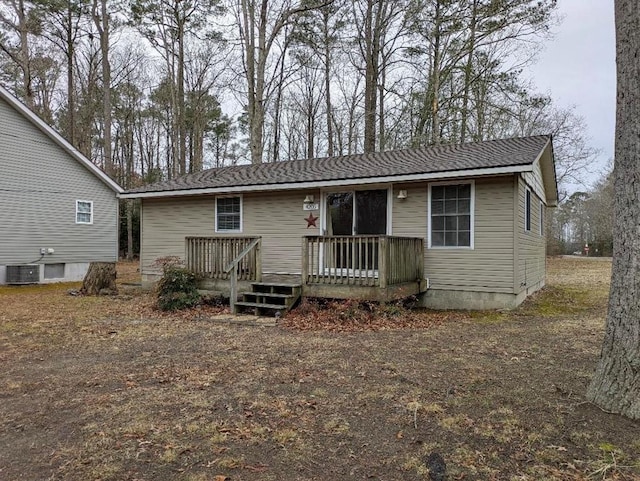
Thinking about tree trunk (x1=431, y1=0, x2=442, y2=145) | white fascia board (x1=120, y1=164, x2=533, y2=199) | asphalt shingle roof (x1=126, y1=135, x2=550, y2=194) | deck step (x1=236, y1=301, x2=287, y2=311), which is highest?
tree trunk (x1=431, y1=0, x2=442, y2=145)

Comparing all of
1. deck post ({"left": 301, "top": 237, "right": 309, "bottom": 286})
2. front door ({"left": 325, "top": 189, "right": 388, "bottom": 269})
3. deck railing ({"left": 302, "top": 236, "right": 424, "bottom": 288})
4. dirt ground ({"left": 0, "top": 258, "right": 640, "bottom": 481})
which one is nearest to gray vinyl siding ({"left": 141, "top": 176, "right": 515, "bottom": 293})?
front door ({"left": 325, "top": 189, "right": 388, "bottom": 269})

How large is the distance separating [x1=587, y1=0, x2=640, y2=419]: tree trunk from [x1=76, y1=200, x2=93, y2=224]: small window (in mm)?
15882

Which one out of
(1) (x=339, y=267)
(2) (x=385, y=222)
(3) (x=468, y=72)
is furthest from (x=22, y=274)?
(3) (x=468, y=72)

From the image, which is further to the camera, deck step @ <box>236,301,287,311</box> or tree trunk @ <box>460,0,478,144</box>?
tree trunk @ <box>460,0,478,144</box>

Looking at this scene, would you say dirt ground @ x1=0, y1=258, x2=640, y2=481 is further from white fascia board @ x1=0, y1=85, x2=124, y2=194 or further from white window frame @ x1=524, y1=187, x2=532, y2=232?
white fascia board @ x1=0, y1=85, x2=124, y2=194

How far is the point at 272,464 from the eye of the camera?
9.20 feet

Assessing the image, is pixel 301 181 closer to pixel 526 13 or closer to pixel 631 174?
pixel 631 174

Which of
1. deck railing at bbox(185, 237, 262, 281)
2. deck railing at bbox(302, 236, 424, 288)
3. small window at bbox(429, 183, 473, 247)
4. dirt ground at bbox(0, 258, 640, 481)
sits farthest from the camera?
deck railing at bbox(185, 237, 262, 281)

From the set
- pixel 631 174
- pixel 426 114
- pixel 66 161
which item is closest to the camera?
pixel 631 174

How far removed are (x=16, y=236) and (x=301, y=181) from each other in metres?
9.72

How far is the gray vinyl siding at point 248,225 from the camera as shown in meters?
10.3

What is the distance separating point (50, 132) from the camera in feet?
46.2

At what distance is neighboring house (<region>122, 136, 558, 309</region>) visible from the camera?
321 inches

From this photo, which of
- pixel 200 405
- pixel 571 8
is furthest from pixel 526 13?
pixel 200 405
